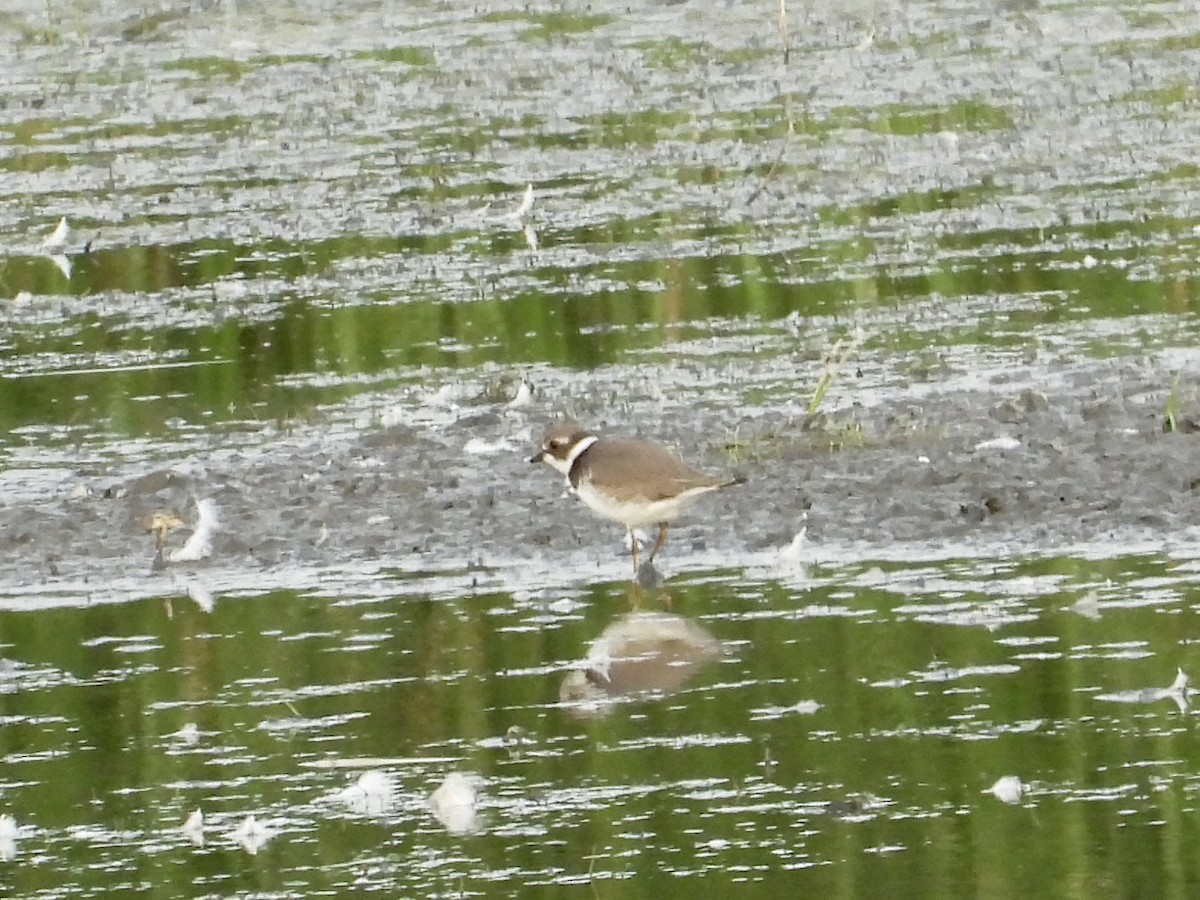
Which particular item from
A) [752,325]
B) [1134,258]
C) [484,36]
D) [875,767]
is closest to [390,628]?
[875,767]

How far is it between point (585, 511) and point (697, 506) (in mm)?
403

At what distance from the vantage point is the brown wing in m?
8.94

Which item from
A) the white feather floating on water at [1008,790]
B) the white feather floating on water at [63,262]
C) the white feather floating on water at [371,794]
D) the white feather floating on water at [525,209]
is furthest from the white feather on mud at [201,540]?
the white feather floating on water at [525,209]

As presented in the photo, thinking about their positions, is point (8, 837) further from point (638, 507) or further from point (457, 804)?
point (638, 507)

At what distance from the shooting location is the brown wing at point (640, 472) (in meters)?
8.94

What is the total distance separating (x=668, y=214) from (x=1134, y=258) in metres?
2.74

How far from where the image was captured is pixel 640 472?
29.6ft

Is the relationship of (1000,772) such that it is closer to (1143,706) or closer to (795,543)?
(1143,706)

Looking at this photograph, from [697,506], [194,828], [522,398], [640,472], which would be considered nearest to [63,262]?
[522,398]

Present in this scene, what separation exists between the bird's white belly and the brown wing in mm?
23

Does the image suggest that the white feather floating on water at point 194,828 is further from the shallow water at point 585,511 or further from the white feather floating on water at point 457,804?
the white feather floating on water at point 457,804

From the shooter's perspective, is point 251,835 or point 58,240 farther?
point 58,240

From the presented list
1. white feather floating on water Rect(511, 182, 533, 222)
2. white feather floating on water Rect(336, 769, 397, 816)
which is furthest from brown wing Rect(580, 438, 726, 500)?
white feather floating on water Rect(511, 182, 533, 222)

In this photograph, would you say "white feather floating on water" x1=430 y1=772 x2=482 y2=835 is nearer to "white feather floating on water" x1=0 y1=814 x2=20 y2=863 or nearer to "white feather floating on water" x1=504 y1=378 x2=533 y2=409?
"white feather floating on water" x1=0 y1=814 x2=20 y2=863
